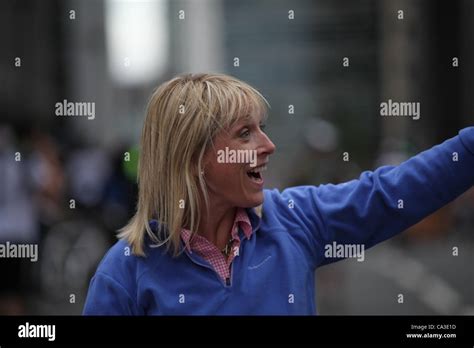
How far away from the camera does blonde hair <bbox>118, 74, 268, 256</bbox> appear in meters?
2.22

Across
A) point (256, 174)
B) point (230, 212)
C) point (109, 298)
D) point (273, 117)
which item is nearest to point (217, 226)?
point (230, 212)

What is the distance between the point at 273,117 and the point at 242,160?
2968mm

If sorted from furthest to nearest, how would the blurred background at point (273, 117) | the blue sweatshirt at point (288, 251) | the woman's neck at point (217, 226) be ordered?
the blurred background at point (273, 117), the woman's neck at point (217, 226), the blue sweatshirt at point (288, 251)

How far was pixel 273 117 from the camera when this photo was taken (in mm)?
5207

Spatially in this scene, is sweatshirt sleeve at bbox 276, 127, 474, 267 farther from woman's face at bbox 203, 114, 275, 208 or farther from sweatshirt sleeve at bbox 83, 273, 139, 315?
sweatshirt sleeve at bbox 83, 273, 139, 315

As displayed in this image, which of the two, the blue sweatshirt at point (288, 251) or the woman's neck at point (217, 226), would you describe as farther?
the woman's neck at point (217, 226)

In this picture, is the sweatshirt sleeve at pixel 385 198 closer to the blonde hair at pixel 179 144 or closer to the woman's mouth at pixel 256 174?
the woman's mouth at pixel 256 174

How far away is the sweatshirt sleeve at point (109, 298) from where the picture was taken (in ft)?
7.18

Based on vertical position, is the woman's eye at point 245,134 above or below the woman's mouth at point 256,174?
above

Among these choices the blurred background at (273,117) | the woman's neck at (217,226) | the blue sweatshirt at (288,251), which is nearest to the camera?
the blue sweatshirt at (288,251)

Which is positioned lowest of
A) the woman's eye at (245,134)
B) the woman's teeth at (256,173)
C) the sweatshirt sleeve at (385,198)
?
the sweatshirt sleeve at (385,198)

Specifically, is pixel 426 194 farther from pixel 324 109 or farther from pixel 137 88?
pixel 137 88

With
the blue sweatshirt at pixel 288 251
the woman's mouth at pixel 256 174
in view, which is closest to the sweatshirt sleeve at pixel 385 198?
the blue sweatshirt at pixel 288 251
